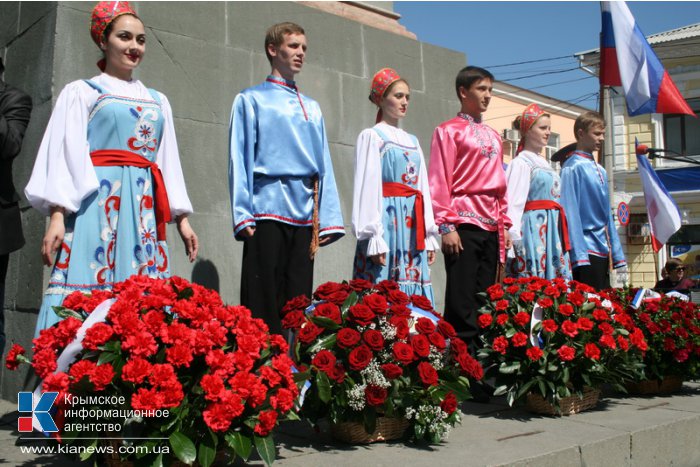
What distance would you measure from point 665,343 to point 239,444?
10.7 ft

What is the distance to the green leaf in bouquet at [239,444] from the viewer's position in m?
2.50

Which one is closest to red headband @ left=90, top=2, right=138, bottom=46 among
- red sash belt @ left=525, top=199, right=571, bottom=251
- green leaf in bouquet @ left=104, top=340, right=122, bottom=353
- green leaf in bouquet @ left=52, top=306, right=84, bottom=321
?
green leaf in bouquet @ left=52, top=306, right=84, bottom=321

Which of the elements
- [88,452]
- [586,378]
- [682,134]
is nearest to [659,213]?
[586,378]

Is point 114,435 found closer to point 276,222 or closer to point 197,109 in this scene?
point 276,222

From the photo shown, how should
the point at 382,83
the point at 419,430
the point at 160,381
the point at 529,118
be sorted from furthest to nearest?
the point at 529,118 < the point at 382,83 < the point at 419,430 < the point at 160,381

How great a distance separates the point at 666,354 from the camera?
4.86 meters

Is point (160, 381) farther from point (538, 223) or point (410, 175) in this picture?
point (538, 223)

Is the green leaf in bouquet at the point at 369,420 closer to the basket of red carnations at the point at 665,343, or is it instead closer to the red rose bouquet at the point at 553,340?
the red rose bouquet at the point at 553,340

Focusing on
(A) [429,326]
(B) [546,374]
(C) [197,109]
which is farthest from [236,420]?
(C) [197,109]

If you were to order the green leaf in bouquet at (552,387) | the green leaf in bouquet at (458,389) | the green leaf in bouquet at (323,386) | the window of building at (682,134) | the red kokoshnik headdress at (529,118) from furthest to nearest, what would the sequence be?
the window of building at (682,134)
the red kokoshnik headdress at (529,118)
the green leaf in bouquet at (552,387)
the green leaf in bouquet at (458,389)
the green leaf in bouquet at (323,386)

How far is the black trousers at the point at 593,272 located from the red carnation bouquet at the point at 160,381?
3.88m

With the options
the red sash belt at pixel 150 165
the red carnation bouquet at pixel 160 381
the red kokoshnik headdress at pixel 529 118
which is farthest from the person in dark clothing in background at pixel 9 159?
the red kokoshnik headdress at pixel 529 118

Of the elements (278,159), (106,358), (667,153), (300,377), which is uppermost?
(667,153)

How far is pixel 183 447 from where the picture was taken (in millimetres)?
2422
